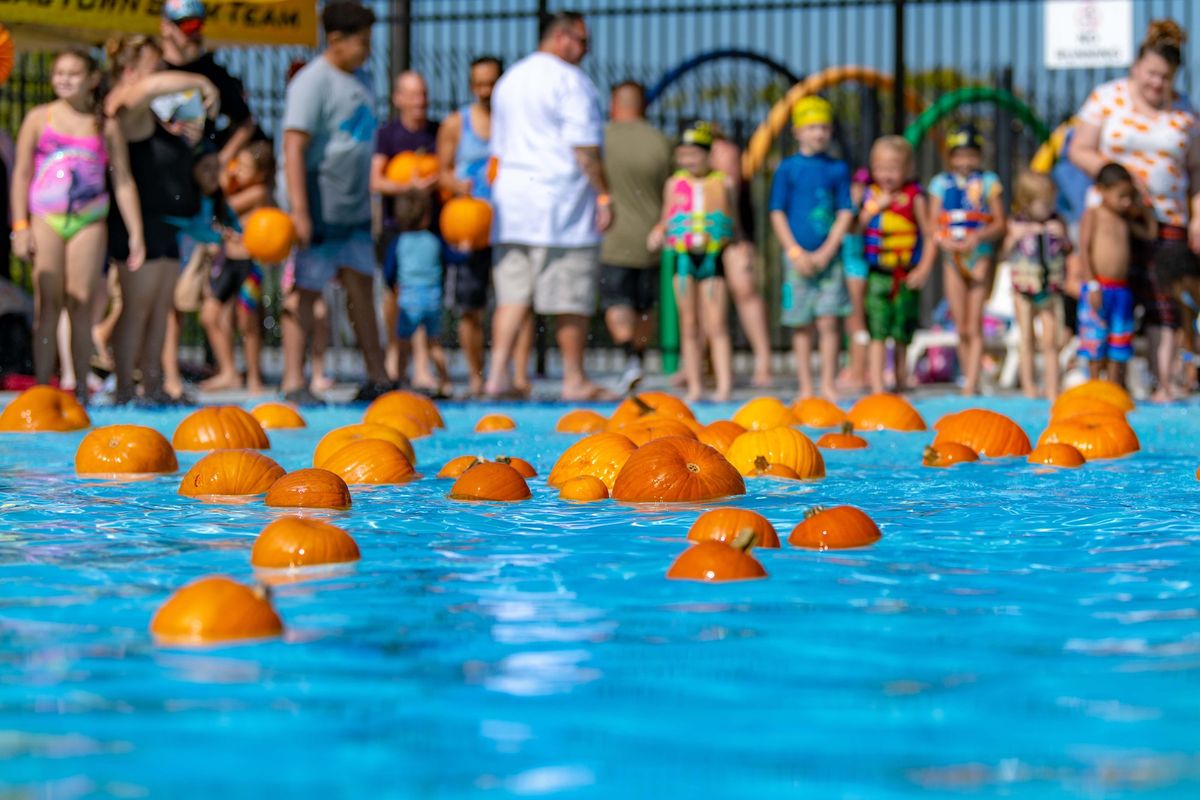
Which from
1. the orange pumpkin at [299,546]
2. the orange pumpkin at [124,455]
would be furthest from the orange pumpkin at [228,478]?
the orange pumpkin at [299,546]

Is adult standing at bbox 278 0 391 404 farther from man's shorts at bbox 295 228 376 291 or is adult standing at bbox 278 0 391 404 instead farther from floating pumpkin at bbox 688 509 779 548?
floating pumpkin at bbox 688 509 779 548

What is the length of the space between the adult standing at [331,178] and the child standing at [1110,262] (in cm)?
468

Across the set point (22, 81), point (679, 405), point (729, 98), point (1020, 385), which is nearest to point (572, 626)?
point (679, 405)

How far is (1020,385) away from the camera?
48.2 ft

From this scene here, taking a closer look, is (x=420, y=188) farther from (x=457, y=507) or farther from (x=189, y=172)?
(x=457, y=507)

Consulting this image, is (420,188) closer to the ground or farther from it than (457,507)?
farther from it

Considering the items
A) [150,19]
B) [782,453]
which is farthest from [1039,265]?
[150,19]

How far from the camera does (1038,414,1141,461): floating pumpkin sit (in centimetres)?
768

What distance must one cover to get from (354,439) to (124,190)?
389 centimetres

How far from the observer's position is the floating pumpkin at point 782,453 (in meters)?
6.86

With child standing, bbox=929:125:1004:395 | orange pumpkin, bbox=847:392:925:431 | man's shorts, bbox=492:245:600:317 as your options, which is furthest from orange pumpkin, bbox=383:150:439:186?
orange pumpkin, bbox=847:392:925:431

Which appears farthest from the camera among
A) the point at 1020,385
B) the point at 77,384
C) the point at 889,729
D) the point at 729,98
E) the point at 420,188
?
the point at 729,98

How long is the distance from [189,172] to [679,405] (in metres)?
3.87

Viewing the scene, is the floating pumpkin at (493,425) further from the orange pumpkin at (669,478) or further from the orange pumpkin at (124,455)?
the orange pumpkin at (669,478)
